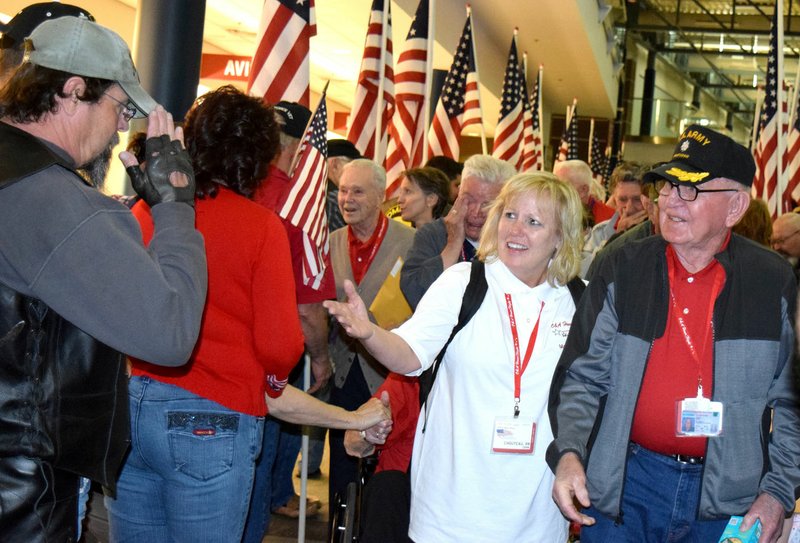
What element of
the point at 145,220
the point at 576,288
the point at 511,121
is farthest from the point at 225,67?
the point at 576,288

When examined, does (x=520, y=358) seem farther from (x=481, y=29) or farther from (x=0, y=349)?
(x=481, y=29)

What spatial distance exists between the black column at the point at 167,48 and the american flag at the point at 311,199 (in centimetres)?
165

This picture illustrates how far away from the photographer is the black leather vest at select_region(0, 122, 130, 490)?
1850 millimetres

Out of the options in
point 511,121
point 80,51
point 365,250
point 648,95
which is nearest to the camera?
point 80,51

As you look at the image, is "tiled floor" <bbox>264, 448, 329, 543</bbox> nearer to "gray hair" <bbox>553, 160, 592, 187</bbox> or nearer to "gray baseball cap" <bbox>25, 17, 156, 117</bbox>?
"gray hair" <bbox>553, 160, 592, 187</bbox>

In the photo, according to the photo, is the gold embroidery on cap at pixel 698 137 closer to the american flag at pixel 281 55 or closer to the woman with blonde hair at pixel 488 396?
the woman with blonde hair at pixel 488 396

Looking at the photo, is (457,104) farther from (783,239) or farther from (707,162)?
(707,162)

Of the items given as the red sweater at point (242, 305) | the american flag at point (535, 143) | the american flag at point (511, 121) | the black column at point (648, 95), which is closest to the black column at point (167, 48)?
the red sweater at point (242, 305)

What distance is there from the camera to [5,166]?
1.88 m

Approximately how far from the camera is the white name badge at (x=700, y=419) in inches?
110

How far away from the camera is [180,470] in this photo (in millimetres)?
2787

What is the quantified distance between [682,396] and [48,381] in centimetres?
185

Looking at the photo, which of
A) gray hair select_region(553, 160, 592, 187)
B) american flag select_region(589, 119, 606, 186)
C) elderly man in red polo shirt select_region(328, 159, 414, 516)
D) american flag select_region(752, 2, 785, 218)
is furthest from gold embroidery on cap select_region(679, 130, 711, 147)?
american flag select_region(589, 119, 606, 186)

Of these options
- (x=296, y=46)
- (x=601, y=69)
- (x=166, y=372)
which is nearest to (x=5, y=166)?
(x=166, y=372)
